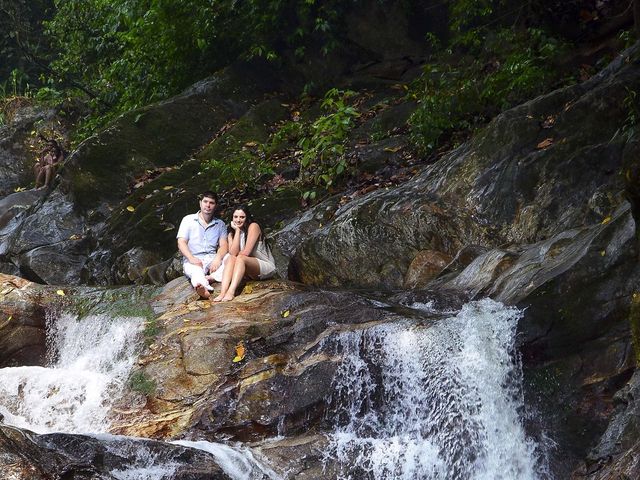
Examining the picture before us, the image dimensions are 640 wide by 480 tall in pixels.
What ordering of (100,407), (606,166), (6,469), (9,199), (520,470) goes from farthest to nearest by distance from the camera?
(9,199), (606,166), (100,407), (520,470), (6,469)

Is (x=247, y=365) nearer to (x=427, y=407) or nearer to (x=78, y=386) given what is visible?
(x=427, y=407)

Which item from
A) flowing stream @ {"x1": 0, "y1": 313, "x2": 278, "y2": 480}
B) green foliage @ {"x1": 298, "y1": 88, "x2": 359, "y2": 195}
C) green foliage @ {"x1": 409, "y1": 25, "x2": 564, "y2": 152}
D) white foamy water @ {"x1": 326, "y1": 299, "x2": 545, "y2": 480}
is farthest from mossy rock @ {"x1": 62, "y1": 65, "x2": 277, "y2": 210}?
white foamy water @ {"x1": 326, "y1": 299, "x2": 545, "y2": 480}

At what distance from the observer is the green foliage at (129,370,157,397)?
29.7 feet

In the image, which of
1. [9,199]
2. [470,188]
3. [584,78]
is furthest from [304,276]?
[9,199]

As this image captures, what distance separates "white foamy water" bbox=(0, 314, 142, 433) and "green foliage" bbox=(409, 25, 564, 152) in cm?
578

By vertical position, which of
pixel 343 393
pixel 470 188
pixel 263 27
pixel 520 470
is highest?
pixel 263 27

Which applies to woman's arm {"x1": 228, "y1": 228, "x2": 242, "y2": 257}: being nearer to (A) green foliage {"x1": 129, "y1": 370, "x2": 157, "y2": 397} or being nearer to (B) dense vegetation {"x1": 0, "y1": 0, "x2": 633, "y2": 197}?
(A) green foliage {"x1": 129, "y1": 370, "x2": 157, "y2": 397}

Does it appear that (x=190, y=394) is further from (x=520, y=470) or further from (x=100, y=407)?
(x=520, y=470)

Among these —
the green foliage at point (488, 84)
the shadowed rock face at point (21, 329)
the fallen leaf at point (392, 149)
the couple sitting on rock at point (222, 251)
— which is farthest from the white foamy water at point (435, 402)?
the fallen leaf at point (392, 149)

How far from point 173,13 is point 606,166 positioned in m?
10.9

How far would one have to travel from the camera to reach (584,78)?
13148 mm

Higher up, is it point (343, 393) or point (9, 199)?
point (9, 199)

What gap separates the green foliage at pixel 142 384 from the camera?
9.05 m

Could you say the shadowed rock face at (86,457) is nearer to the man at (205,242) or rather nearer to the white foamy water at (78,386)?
the white foamy water at (78,386)
